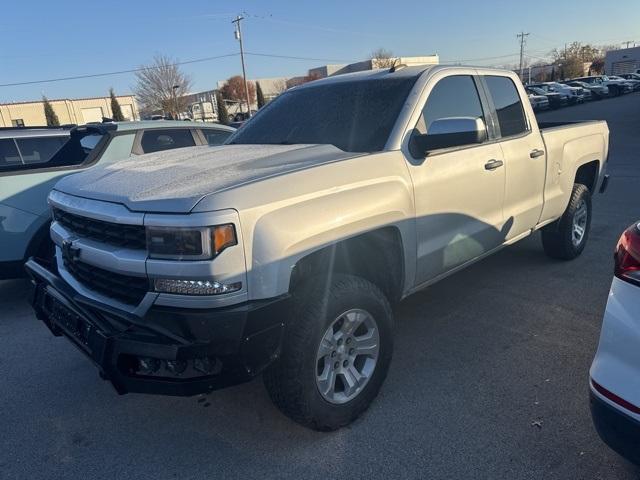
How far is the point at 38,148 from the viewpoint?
5.61 meters

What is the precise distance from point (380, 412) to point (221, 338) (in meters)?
1.25

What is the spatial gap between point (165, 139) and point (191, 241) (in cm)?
427

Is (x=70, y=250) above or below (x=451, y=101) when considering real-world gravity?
below

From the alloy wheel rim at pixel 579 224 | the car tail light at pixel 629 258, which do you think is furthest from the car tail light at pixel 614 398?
the alloy wheel rim at pixel 579 224

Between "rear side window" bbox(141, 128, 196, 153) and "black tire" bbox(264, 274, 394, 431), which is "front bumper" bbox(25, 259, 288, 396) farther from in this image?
"rear side window" bbox(141, 128, 196, 153)

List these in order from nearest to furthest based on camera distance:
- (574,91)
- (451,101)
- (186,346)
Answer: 1. (186,346)
2. (451,101)
3. (574,91)

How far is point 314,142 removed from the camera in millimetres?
3352

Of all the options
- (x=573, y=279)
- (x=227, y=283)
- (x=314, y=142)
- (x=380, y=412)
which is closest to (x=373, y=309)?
(x=380, y=412)

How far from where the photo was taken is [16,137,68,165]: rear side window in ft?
18.2

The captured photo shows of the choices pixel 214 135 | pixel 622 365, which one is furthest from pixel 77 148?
pixel 622 365

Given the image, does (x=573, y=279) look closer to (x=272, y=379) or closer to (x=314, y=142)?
(x=314, y=142)

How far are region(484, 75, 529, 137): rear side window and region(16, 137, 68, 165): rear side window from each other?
4.77m

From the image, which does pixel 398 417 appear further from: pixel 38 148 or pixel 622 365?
pixel 38 148

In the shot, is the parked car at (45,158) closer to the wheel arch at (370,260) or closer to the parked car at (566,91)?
the wheel arch at (370,260)
